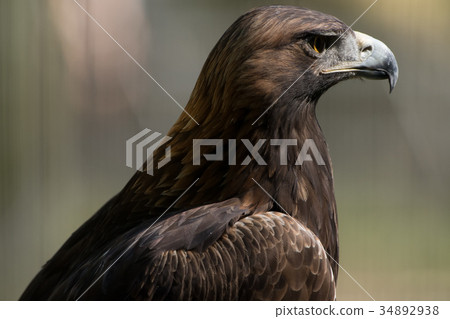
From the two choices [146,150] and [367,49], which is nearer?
Answer: [367,49]

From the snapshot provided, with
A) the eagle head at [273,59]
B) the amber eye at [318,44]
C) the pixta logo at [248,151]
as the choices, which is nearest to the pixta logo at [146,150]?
the pixta logo at [248,151]

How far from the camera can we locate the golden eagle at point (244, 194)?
5.34 ft

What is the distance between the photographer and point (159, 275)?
158 cm

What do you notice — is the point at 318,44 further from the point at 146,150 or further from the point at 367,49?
the point at 146,150

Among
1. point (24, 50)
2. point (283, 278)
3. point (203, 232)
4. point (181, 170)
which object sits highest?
point (24, 50)

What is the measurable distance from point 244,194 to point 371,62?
560mm

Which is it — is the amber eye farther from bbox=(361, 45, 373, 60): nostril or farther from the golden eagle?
bbox=(361, 45, 373, 60): nostril

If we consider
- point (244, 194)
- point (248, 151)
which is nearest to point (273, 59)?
point (248, 151)

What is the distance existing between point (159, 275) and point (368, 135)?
2.59 meters

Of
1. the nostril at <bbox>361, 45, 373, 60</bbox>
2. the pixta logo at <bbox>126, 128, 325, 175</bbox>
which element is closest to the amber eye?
the nostril at <bbox>361, 45, 373, 60</bbox>

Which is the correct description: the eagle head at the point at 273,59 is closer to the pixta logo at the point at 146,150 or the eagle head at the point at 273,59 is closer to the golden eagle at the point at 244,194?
the golden eagle at the point at 244,194

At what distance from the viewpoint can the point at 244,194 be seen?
1831mm

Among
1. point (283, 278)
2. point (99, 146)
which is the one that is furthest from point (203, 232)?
point (99, 146)

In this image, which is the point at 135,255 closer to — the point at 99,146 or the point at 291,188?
the point at 291,188
